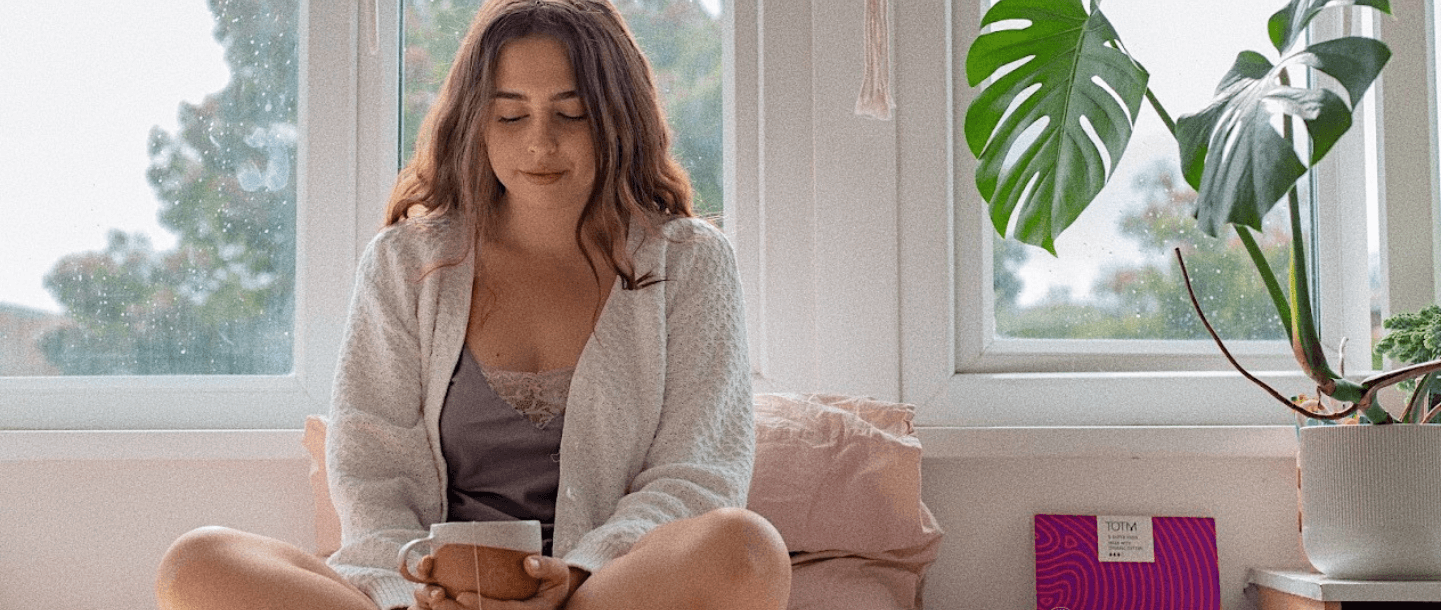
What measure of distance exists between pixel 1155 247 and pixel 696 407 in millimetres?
907

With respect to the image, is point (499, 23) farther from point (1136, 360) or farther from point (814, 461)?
point (1136, 360)

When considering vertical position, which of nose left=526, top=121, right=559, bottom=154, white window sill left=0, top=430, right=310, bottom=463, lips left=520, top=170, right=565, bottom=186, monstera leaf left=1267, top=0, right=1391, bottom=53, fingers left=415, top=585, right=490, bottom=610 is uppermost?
monstera leaf left=1267, top=0, right=1391, bottom=53

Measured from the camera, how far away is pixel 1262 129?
143 cm

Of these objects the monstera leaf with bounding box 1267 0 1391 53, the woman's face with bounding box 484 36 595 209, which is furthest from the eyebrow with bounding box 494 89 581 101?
the monstera leaf with bounding box 1267 0 1391 53

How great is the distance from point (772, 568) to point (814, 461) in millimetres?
575

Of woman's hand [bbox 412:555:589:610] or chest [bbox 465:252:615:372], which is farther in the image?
chest [bbox 465:252:615:372]

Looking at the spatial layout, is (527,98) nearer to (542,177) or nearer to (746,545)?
(542,177)

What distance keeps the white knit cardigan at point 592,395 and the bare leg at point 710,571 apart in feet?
0.63

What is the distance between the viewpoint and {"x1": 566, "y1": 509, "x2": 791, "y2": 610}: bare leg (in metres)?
1.15

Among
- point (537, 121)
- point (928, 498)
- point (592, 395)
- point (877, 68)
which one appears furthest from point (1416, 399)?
point (537, 121)

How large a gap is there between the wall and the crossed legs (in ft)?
2.64

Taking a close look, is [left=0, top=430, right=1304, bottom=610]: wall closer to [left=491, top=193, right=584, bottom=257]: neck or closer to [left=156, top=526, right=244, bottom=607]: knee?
[left=491, top=193, right=584, bottom=257]: neck

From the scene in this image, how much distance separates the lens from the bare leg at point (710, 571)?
3.77 feet

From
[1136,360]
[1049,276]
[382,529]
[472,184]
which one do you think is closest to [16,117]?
[472,184]
